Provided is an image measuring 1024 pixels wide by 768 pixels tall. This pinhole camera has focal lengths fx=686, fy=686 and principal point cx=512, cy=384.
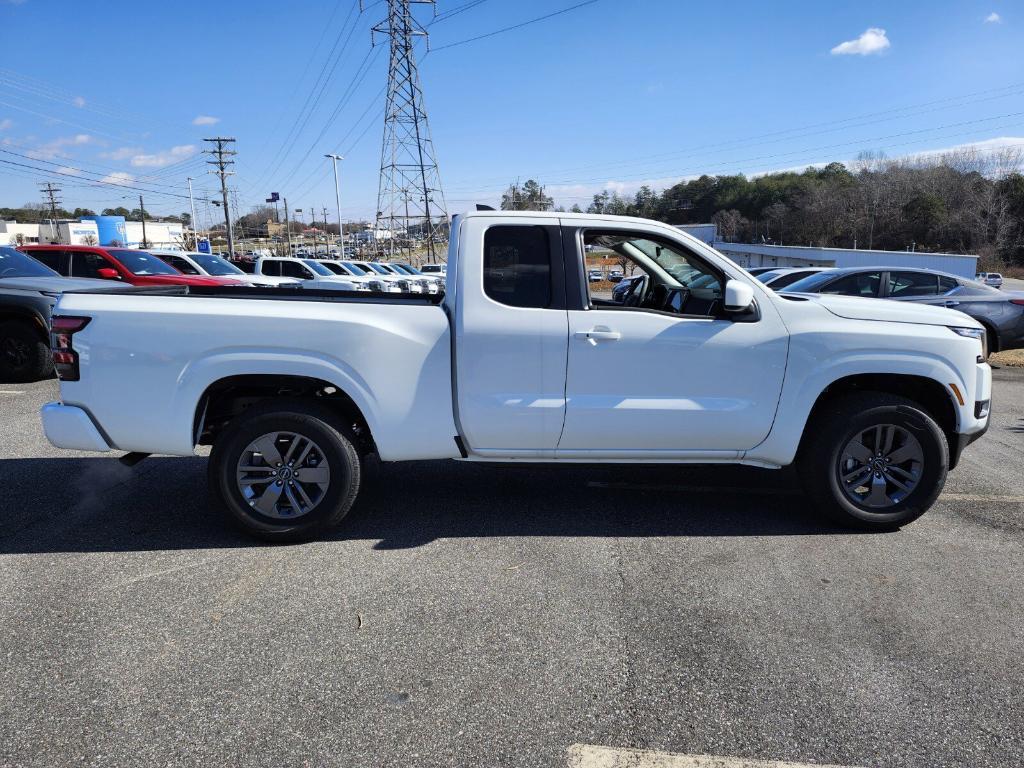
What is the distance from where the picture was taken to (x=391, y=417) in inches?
156

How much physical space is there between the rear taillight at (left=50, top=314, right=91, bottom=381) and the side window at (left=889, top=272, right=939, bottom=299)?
418 inches

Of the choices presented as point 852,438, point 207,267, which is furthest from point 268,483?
point 207,267

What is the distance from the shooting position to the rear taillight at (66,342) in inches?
150

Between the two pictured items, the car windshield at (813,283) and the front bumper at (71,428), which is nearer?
the front bumper at (71,428)

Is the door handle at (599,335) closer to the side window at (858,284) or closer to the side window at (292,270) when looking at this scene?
the side window at (858,284)

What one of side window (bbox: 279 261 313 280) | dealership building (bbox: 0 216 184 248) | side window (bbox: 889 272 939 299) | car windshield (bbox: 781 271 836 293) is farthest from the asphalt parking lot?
dealership building (bbox: 0 216 184 248)

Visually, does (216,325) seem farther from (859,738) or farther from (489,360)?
(859,738)

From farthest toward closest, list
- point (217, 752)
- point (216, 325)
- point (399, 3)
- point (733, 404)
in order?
point (399, 3) < point (733, 404) < point (216, 325) < point (217, 752)

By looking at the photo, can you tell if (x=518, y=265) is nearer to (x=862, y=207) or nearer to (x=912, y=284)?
(x=912, y=284)

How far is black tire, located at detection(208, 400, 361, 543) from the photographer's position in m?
3.93

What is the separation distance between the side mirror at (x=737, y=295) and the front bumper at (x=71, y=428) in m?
3.65

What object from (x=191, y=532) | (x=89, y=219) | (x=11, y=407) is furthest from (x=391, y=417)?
(x=89, y=219)

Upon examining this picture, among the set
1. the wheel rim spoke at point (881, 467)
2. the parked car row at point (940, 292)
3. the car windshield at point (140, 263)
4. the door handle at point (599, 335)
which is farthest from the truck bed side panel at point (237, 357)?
the car windshield at point (140, 263)

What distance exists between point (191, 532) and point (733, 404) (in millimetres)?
3408
